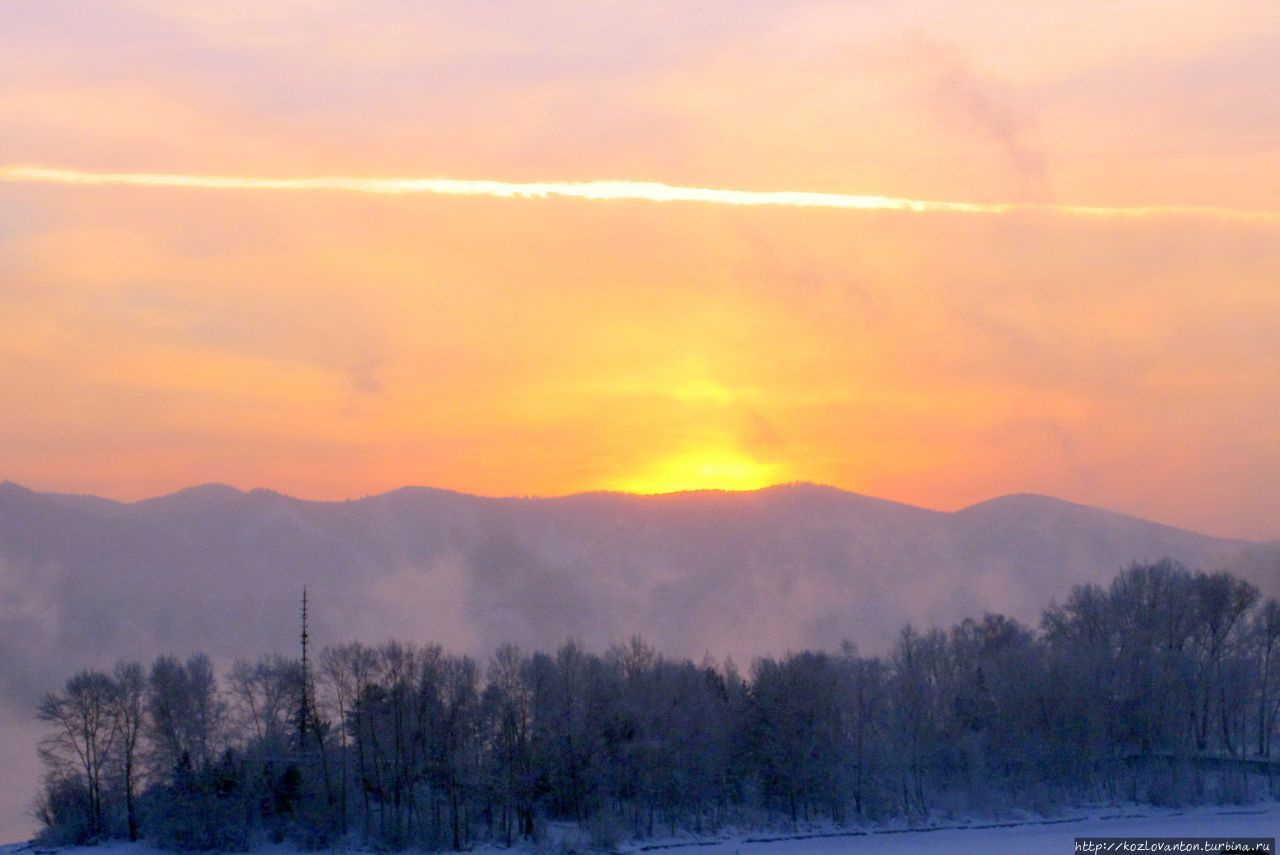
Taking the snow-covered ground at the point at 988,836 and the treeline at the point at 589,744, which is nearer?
the snow-covered ground at the point at 988,836

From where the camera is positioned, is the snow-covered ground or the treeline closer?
the snow-covered ground

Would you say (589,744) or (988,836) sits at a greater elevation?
(589,744)

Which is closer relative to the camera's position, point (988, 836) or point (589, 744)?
point (988, 836)

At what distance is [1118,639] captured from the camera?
76312 mm

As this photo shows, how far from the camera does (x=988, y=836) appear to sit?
54969 millimetres

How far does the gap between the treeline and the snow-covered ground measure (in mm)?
1506

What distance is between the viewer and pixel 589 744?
185 ft

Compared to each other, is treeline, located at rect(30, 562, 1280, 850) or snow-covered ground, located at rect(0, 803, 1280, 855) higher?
treeline, located at rect(30, 562, 1280, 850)

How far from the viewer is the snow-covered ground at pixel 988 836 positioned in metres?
51.0

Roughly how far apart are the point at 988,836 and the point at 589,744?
16977 millimetres

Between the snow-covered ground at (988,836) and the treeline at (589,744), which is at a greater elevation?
the treeline at (589,744)

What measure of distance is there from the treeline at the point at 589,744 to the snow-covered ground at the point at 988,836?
1.51 m

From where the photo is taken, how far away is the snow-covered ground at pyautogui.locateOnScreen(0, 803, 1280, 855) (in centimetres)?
5103

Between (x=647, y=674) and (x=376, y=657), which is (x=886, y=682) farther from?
(x=376, y=657)
